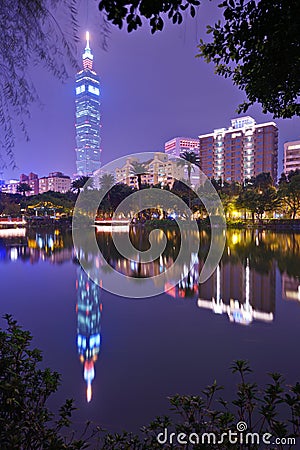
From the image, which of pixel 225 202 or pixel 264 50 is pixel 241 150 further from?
pixel 264 50

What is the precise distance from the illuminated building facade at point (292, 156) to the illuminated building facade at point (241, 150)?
10.7 feet

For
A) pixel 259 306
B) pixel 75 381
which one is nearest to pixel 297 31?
pixel 75 381

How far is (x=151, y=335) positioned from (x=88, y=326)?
4.70 feet

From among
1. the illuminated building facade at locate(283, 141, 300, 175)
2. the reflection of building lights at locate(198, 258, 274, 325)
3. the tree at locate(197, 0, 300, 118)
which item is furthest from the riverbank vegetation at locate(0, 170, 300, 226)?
the tree at locate(197, 0, 300, 118)

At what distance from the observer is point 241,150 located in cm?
9950

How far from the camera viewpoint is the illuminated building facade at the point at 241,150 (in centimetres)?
9531

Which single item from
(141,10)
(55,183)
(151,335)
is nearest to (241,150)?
(55,183)

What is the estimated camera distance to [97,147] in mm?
184000

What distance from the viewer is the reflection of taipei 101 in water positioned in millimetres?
4619

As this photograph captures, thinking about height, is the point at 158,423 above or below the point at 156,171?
below

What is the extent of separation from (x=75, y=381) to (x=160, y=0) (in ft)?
14.4

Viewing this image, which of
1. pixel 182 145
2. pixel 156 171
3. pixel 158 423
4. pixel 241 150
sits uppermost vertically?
pixel 182 145

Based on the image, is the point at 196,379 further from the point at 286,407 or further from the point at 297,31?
the point at 297,31

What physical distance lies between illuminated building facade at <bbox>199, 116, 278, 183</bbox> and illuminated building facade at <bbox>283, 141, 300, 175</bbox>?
3257 millimetres
